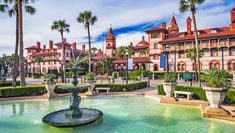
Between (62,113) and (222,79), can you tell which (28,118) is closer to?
(62,113)

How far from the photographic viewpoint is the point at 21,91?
1661 cm

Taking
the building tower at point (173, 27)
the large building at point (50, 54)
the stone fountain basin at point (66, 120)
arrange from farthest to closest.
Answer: the large building at point (50, 54) → the building tower at point (173, 27) → the stone fountain basin at point (66, 120)

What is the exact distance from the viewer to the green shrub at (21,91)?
1580cm

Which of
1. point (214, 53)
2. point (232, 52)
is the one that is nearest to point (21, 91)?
point (214, 53)

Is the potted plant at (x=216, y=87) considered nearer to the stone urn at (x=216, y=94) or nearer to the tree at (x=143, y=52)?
the stone urn at (x=216, y=94)

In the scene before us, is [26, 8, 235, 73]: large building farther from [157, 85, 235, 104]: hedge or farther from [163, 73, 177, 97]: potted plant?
[163, 73, 177, 97]: potted plant

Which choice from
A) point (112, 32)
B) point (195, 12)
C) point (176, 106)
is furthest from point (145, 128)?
point (112, 32)

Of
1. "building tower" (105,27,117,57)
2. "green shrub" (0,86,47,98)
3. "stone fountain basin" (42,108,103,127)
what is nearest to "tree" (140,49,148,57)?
"building tower" (105,27,117,57)

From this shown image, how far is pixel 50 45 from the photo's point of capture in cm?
7838

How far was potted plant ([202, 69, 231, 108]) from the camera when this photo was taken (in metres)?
9.04

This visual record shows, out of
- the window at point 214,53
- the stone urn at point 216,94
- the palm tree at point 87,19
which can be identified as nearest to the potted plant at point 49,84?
the stone urn at point 216,94

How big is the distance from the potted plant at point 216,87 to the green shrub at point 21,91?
14.6 m

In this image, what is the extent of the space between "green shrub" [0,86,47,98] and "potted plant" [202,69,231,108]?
47.8ft

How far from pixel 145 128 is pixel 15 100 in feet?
40.9
